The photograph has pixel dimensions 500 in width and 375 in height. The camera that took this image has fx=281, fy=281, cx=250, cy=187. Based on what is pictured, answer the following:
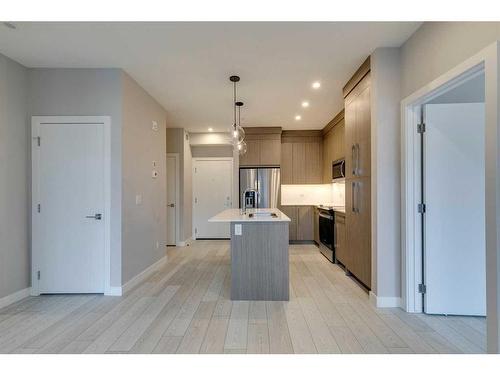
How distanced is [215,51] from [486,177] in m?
2.58

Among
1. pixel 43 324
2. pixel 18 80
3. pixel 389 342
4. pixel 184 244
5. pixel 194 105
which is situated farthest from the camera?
pixel 184 244

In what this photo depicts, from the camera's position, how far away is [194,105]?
4773 mm

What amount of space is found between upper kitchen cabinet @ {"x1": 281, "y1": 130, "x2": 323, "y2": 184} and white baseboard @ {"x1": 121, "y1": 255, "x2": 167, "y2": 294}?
3304mm

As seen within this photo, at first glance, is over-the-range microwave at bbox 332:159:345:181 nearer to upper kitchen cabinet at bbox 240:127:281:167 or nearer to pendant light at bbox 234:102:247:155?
→ upper kitchen cabinet at bbox 240:127:281:167

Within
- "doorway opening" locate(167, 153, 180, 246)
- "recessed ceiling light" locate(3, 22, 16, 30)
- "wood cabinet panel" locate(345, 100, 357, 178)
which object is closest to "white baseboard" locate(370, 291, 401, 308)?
"wood cabinet panel" locate(345, 100, 357, 178)

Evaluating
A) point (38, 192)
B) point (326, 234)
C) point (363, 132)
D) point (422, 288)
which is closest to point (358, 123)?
point (363, 132)

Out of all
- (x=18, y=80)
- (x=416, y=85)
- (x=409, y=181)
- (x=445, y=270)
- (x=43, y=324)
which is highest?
(x=18, y=80)

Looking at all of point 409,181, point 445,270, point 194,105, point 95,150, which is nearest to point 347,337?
point 445,270

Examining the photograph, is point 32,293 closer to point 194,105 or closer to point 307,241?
point 194,105

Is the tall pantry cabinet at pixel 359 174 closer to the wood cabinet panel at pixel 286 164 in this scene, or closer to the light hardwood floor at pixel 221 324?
the light hardwood floor at pixel 221 324

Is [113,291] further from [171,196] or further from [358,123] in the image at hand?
[358,123]

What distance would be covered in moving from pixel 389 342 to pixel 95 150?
11.8ft

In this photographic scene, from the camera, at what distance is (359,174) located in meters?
3.46

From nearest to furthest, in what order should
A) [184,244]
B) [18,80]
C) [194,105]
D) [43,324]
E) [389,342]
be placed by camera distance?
[389,342] → [43,324] → [18,80] → [194,105] → [184,244]
